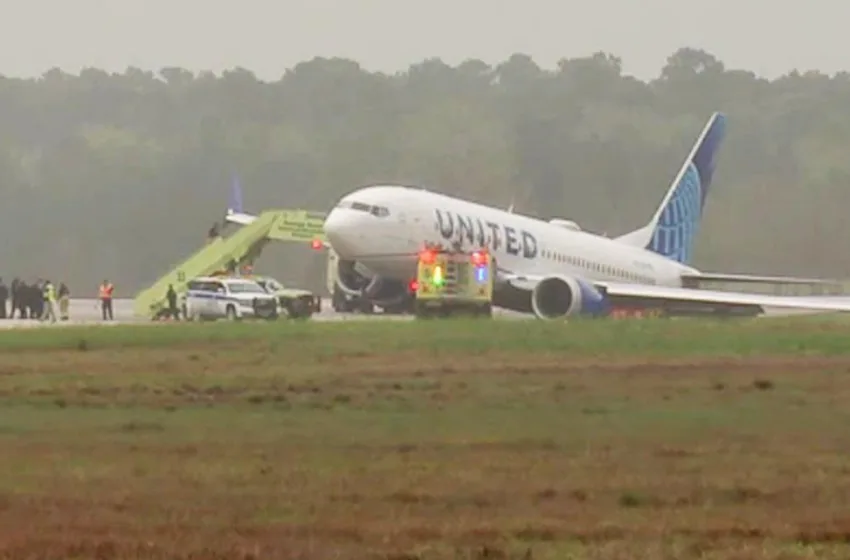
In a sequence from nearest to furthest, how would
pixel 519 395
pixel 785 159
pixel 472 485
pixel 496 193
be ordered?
pixel 472 485 < pixel 519 395 < pixel 496 193 < pixel 785 159

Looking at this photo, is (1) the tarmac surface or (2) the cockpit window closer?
(2) the cockpit window

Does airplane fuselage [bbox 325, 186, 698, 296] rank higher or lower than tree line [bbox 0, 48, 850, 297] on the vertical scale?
lower

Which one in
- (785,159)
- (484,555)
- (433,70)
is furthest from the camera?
(433,70)

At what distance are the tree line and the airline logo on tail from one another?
984 inches

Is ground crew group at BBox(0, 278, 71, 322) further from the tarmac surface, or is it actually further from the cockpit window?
the cockpit window

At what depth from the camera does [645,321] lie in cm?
4859

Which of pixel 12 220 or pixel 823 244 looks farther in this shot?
pixel 12 220

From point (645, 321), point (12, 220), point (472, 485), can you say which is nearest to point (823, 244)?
point (12, 220)

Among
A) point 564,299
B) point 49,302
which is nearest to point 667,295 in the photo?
point 564,299

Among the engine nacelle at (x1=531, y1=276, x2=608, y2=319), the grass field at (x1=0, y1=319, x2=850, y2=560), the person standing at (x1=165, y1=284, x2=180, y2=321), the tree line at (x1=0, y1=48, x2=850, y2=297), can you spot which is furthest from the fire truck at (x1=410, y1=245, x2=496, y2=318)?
the tree line at (x1=0, y1=48, x2=850, y2=297)

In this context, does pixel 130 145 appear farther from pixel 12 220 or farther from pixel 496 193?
pixel 496 193

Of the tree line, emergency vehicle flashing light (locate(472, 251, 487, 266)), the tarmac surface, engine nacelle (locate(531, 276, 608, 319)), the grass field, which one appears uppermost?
the tree line

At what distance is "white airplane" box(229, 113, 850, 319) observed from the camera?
186 feet

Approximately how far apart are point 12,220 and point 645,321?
70.0 metres
